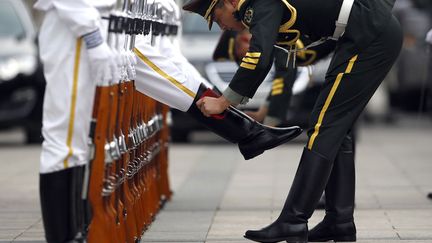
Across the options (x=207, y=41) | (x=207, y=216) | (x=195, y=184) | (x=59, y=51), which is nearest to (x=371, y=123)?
(x=207, y=41)

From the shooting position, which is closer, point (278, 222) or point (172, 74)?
point (278, 222)

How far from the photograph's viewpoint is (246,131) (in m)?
6.55

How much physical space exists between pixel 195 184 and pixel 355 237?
3438 mm

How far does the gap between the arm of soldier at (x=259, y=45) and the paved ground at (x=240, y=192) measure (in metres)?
1.16

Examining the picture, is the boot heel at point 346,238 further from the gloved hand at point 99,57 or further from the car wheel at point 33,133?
the car wheel at point 33,133

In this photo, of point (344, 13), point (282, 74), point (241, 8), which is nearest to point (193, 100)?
point (241, 8)

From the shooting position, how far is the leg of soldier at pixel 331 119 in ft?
20.1

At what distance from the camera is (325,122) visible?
620 cm

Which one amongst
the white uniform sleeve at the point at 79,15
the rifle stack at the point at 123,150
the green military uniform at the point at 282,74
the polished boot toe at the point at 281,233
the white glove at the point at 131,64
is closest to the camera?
the white uniform sleeve at the point at 79,15

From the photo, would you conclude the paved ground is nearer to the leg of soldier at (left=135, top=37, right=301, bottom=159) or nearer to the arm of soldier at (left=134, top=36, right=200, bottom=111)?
the leg of soldier at (left=135, top=37, right=301, bottom=159)

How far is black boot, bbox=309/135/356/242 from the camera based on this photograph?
659 centimetres

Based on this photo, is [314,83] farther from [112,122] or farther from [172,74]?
[112,122]

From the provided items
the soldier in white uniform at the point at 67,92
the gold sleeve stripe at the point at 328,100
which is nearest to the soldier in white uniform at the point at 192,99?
the gold sleeve stripe at the point at 328,100

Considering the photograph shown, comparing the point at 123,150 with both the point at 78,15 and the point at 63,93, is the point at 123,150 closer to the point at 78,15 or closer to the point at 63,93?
the point at 63,93
